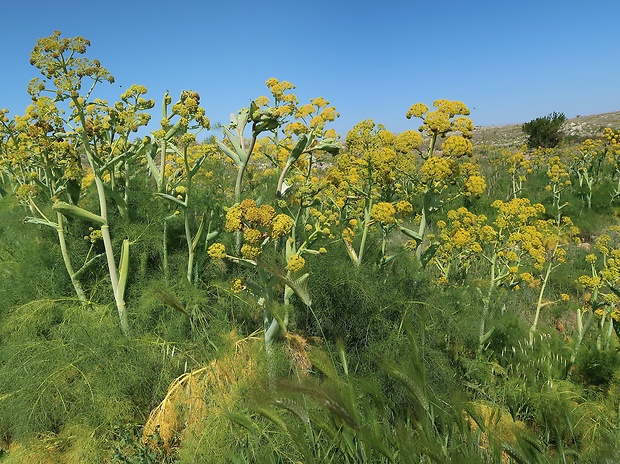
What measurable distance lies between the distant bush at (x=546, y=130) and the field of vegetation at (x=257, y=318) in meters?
24.6

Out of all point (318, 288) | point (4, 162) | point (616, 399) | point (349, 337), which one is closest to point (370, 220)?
point (318, 288)

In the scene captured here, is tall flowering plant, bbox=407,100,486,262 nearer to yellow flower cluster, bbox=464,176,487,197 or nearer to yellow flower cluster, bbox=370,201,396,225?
yellow flower cluster, bbox=464,176,487,197

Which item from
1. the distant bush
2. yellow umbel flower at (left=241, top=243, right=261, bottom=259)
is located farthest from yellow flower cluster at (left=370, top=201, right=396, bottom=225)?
the distant bush

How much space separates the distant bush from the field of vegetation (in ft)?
80.9

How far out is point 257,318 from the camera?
14.5 ft

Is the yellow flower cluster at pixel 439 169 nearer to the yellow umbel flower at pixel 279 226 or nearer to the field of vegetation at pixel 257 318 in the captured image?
the field of vegetation at pixel 257 318

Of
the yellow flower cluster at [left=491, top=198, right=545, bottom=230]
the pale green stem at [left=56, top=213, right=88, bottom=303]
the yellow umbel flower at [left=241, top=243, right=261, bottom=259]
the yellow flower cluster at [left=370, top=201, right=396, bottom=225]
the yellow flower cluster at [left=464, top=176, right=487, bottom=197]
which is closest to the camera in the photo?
the yellow umbel flower at [left=241, top=243, right=261, bottom=259]

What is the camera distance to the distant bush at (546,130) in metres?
25.9

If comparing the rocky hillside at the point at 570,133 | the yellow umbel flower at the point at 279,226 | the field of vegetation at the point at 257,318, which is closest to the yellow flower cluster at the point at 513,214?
the field of vegetation at the point at 257,318

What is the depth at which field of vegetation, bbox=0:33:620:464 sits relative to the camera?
2984 mm

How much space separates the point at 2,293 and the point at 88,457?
100 inches

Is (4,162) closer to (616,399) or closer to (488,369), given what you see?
(488,369)

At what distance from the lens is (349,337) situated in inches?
156

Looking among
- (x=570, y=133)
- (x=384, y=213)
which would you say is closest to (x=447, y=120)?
(x=384, y=213)
